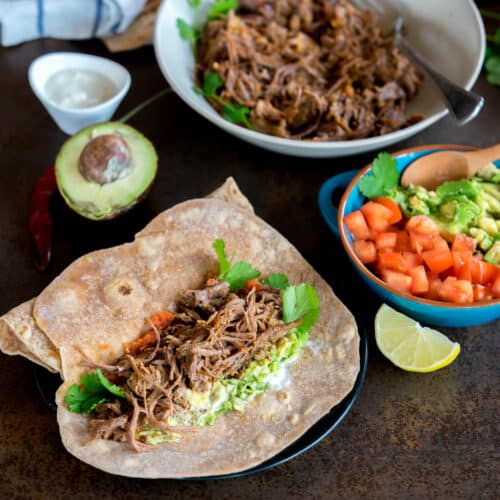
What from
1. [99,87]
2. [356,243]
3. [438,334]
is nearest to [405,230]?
[356,243]

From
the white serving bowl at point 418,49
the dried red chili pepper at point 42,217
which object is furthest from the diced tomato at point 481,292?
the dried red chili pepper at point 42,217

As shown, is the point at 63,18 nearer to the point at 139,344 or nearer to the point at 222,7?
Answer: the point at 222,7

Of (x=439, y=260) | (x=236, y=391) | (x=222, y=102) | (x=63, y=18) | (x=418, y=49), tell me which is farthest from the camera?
(x=63, y=18)

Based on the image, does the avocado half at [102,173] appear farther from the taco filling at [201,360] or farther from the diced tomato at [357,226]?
the diced tomato at [357,226]

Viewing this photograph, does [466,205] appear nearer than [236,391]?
No

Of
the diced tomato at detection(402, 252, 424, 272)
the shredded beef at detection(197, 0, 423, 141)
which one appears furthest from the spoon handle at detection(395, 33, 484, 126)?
the diced tomato at detection(402, 252, 424, 272)

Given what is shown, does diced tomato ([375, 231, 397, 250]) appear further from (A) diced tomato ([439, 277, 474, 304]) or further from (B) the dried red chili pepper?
(B) the dried red chili pepper

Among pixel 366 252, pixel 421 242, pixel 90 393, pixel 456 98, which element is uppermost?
pixel 456 98

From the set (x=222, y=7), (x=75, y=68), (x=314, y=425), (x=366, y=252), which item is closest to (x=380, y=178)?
(x=366, y=252)
